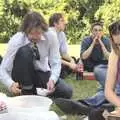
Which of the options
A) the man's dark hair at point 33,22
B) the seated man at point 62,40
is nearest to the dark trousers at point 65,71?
the seated man at point 62,40

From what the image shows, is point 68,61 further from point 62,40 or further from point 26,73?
point 26,73

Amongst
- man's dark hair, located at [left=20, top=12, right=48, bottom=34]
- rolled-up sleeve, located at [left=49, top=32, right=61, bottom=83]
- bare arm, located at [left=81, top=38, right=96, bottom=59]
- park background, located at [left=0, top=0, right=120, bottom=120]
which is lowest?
park background, located at [left=0, top=0, right=120, bottom=120]

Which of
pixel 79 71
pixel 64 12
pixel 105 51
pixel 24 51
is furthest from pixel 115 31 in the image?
pixel 64 12

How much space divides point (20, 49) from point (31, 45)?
0.11 meters

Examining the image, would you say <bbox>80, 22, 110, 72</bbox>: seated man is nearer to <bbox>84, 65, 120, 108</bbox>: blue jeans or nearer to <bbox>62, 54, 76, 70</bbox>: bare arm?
<bbox>62, 54, 76, 70</bbox>: bare arm

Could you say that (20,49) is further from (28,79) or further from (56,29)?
(56,29)

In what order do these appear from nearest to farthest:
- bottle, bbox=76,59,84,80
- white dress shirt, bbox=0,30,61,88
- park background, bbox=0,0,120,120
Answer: white dress shirt, bbox=0,30,61,88 < bottle, bbox=76,59,84,80 < park background, bbox=0,0,120,120

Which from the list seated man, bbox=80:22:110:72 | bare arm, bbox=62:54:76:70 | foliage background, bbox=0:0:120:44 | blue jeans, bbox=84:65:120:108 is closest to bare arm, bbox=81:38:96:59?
seated man, bbox=80:22:110:72

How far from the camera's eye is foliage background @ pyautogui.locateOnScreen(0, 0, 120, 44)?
17031 millimetres

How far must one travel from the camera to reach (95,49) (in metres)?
Answer: 6.04

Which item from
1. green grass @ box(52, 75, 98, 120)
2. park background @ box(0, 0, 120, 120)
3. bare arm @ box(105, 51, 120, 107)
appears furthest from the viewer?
park background @ box(0, 0, 120, 120)

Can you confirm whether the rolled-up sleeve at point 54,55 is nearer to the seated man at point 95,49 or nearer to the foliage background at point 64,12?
the seated man at point 95,49

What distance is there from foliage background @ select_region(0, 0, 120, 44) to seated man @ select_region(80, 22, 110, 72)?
10823mm

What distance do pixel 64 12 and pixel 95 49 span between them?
36.6ft
